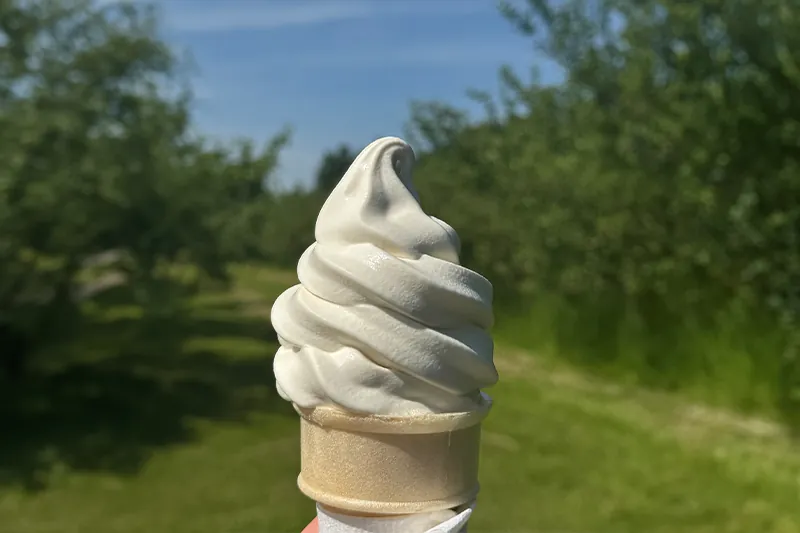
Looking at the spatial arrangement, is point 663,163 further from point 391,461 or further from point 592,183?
point 391,461

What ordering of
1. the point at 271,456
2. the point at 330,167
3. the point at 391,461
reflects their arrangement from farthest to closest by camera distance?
the point at 330,167
the point at 271,456
the point at 391,461

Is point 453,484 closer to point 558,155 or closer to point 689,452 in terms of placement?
point 689,452

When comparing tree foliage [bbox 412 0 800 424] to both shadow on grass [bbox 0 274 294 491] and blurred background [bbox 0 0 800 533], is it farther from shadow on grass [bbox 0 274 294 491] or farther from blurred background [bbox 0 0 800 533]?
shadow on grass [bbox 0 274 294 491]

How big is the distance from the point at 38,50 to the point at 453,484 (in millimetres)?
6938

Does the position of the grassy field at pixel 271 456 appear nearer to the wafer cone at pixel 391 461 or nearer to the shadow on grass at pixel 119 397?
the shadow on grass at pixel 119 397

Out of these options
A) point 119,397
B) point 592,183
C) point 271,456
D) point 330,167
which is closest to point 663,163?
point 592,183

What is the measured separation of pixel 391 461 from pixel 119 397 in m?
7.75

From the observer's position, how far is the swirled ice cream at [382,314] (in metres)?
1.92

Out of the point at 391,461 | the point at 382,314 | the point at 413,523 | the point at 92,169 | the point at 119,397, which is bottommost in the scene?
the point at 413,523

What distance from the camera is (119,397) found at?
8.80 meters

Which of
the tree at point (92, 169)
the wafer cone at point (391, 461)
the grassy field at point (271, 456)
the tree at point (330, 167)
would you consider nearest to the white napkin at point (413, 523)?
the wafer cone at point (391, 461)

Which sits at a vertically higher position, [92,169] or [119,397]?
[92,169]

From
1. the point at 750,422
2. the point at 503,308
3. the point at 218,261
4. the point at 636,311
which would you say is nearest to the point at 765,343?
the point at 750,422

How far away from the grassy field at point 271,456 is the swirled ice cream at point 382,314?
3623 mm
